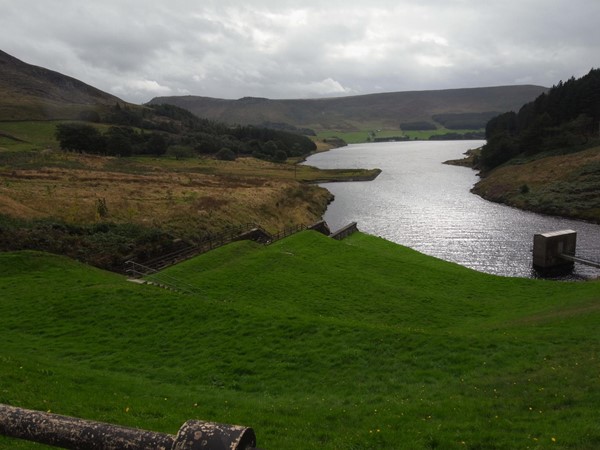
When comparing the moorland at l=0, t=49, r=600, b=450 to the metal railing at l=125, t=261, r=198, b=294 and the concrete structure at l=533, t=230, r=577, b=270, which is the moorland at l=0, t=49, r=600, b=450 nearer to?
the metal railing at l=125, t=261, r=198, b=294

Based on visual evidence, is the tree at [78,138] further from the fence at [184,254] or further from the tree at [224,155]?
the fence at [184,254]

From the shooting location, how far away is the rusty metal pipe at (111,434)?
3.60 metres

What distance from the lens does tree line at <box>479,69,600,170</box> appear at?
122 meters

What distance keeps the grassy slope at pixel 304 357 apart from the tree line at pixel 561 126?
10255 cm

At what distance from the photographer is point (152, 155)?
14600cm

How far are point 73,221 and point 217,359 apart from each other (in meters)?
31.7

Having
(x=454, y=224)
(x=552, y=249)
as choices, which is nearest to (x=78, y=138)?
(x=454, y=224)

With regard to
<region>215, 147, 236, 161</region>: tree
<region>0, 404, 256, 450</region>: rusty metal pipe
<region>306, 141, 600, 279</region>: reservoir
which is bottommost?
<region>306, 141, 600, 279</region>: reservoir

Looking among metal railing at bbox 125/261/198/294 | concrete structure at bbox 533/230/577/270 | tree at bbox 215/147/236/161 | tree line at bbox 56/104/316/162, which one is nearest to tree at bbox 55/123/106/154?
tree line at bbox 56/104/316/162

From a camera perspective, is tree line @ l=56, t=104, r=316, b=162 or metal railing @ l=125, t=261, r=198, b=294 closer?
metal railing @ l=125, t=261, r=198, b=294

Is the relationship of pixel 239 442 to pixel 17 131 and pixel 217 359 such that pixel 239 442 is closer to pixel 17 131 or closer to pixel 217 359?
pixel 217 359

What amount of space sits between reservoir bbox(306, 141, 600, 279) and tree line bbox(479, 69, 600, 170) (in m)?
15.8

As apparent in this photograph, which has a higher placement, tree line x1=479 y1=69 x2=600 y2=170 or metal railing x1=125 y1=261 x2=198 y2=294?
tree line x1=479 y1=69 x2=600 y2=170

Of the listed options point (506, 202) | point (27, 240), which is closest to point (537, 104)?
point (506, 202)
